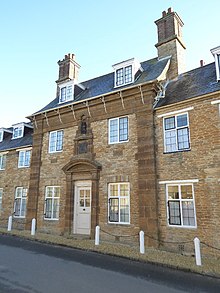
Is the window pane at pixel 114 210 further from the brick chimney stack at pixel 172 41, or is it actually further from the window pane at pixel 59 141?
the brick chimney stack at pixel 172 41

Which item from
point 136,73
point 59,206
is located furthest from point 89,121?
point 59,206

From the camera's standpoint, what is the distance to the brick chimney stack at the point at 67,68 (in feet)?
63.4

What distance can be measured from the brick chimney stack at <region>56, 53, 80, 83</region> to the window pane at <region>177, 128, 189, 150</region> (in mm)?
11606

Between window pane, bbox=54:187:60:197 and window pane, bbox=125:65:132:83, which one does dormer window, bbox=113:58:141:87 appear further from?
window pane, bbox=54:187:60:197

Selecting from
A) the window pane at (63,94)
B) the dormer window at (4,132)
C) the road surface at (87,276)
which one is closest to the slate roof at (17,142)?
the dormer window at (4,132)

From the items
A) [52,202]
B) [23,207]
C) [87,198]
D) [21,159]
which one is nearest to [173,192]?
[87,198]

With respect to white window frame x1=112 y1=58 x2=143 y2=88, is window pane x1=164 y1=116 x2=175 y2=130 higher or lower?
lower

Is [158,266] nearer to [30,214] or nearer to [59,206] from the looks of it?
[59,206]

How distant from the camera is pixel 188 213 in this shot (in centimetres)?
1020

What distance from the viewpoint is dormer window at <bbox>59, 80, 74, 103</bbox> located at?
16.6 m

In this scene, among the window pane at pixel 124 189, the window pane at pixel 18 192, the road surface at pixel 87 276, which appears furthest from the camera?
the window pane at pixel 18 192

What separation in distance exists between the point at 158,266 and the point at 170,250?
233 centimetres

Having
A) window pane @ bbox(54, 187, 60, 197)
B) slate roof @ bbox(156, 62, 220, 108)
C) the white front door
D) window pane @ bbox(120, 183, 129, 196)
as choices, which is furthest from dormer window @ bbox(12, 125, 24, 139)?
slate roof @ bbox(156, 62, 220, 108)

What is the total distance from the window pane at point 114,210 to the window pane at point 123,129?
3404mm
